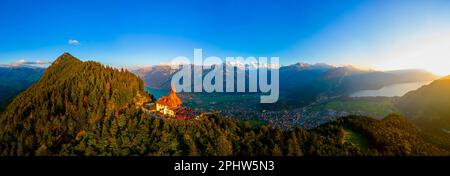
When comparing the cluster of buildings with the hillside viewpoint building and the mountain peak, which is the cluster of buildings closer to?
A: the hillside viewpoint building

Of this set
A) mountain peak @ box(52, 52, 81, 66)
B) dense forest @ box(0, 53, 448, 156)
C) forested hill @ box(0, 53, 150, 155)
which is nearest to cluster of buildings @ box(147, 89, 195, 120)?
dense forest @ box(0, 53, 448, 156)

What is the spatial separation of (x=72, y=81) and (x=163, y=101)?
109 feet

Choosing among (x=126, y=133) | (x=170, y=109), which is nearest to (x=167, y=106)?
(x=170, y=109)

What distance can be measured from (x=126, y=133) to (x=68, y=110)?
22.4 metres

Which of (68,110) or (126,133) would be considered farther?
(68,110)

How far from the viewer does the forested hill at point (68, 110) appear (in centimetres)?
5709

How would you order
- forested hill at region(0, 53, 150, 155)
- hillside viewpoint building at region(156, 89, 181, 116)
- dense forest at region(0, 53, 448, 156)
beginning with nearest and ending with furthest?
dense forest at region(0, 53, 448, 156) < forested hill at region(0, 53, 150, 155) < hillside viewpoint building at region(156, 89, 181, 116)

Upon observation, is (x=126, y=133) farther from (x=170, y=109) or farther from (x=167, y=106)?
(x=170, y=109)

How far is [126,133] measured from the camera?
54562 mm

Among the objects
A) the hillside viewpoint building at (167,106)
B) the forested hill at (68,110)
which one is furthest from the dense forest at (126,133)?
the hillside viewpoint building at (167,106)

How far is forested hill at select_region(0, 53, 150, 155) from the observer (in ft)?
187

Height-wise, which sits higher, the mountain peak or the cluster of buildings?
the mountain peak
